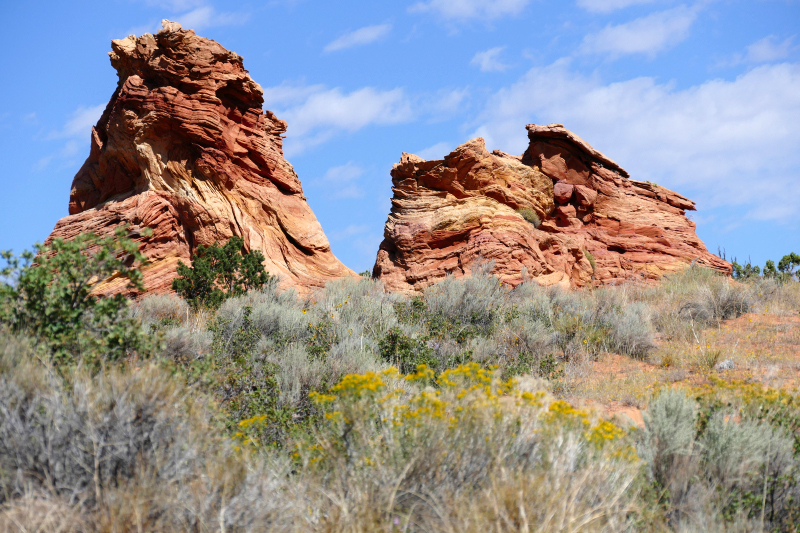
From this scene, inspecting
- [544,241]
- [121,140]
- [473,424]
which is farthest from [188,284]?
[473,424]

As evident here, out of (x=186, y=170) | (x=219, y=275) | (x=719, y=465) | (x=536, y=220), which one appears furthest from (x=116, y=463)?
(x=536, y=220)

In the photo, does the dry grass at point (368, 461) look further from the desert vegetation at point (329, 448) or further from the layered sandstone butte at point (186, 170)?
the layered sandstone butte at point (186, 170)

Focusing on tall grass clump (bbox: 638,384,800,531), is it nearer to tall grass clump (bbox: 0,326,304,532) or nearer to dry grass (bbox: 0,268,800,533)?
dry grass (bbox: 0,268,800,533)

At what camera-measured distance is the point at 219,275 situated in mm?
13188

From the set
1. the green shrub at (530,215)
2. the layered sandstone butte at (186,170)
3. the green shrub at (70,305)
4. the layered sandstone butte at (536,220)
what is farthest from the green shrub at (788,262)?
the green shrub at (70,305)

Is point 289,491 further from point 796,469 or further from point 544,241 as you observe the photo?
point 544,241

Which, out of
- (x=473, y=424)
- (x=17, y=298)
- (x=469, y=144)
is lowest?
(x=473, y=424)

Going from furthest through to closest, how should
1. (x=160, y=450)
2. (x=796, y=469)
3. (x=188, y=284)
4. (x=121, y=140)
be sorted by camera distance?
1. (x=121, y=140)
2. (x=188, y=284)
3. (x=796, y=469)
4. (x=160, y=450)

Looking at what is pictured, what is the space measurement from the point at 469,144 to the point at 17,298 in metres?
13.7

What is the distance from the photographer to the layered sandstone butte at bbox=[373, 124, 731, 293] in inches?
623

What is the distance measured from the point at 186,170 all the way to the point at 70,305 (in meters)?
11.2

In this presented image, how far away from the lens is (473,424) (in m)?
3.66

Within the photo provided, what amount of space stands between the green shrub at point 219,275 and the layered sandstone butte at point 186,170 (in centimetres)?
92

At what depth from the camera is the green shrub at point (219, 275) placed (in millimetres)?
12688
